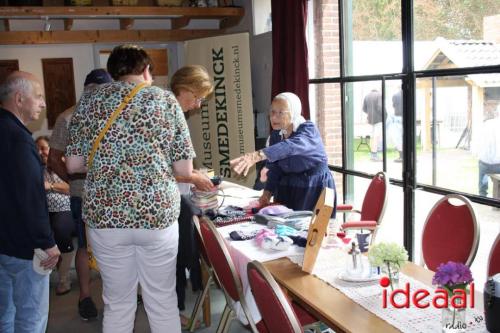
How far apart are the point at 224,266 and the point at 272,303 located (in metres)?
0.65

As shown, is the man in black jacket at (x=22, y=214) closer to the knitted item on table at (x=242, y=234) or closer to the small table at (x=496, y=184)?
the knitted item on table at (x=242, y=234)

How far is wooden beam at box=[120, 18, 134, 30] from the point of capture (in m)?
5.80

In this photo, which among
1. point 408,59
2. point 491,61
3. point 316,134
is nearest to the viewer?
point 491,61

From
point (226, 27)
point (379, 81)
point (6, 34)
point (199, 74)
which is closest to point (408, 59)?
point (379, 81)

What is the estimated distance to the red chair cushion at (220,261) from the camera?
2158mm

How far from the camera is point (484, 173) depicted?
306 centimetres

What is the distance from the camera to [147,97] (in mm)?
2088

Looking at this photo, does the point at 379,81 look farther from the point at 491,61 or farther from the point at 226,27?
the point at 226,27

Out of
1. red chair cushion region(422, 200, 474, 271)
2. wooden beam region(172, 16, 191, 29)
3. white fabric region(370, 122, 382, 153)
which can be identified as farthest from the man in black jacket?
wooden beam region(172, 16, 191, 29)

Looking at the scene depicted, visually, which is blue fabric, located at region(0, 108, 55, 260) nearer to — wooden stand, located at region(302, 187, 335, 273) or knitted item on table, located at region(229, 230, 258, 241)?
knitted item on table, located at region(229, 230, 258, 241)

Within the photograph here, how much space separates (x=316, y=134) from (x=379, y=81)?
0.99 metres

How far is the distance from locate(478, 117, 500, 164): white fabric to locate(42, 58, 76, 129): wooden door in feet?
14.5

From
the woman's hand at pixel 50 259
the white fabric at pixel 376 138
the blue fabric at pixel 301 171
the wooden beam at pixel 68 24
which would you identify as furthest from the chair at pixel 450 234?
the wooden beam at pixel 68 24

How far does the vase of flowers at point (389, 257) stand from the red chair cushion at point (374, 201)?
1232 mm
